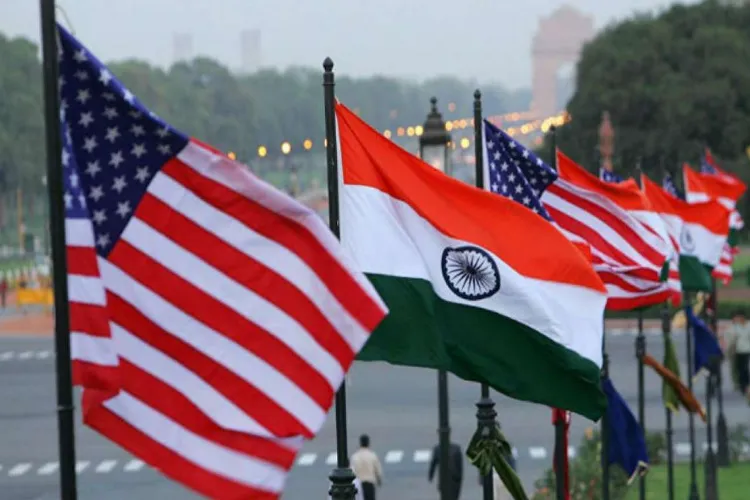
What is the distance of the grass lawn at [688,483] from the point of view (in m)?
26.9

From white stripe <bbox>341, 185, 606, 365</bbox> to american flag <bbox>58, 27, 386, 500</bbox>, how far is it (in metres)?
2.89

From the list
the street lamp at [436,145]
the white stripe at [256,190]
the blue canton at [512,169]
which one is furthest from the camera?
the street lamp at [436,145]

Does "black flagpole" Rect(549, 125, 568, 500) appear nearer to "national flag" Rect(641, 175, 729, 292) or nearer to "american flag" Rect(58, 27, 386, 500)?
"american flag" Rect(58, 27, 386, 500)

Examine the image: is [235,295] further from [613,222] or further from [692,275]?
[692,275]

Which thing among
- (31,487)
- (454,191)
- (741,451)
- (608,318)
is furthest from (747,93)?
(454,191)

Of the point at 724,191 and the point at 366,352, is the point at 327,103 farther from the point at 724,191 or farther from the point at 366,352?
the point at 724,191

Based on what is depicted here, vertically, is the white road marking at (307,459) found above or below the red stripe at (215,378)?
below

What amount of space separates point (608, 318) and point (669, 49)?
711 inches

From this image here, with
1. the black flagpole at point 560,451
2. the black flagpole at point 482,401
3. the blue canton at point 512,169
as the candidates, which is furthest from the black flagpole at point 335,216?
the black flagpole at point 560,451

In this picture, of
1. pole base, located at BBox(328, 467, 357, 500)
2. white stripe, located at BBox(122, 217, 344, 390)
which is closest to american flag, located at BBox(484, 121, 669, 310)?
pole base, located at BBox(328, 467, 357, 500)

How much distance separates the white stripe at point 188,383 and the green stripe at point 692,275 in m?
16.5

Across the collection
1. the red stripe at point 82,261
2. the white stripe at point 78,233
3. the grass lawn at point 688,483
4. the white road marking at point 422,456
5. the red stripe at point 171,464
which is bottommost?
the grass lawn at point 688,483

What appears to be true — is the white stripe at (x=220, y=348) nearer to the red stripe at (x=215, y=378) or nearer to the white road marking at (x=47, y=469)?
the red stripe at (x=215, y=378)

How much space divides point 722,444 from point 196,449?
72.8 feet
